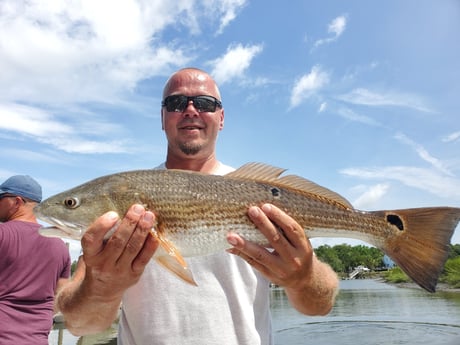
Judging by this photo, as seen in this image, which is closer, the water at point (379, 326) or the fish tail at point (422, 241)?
the fish tail at point (422, 241)

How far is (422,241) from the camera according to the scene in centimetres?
339

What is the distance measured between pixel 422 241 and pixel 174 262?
6.97 ft

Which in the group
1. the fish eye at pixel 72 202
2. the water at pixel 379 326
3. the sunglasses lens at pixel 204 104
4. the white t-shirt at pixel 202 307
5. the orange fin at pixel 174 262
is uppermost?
the sunglasses lens at pixel 204 104

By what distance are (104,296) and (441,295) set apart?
186 feet

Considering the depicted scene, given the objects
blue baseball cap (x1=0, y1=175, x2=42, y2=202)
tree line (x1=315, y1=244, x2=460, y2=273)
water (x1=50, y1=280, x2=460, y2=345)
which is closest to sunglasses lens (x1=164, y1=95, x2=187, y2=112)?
blue baseball cap (x1=0, y1=175, x2=42, y2=202)

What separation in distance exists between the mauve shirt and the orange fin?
3.60 m

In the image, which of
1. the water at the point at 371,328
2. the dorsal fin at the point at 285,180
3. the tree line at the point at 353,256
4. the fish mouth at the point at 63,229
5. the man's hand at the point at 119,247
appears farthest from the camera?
the tree line at the point at 353,256

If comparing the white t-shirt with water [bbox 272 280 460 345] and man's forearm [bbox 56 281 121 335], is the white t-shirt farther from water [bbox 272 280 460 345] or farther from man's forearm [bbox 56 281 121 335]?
water [bbox 272 280 460 345]

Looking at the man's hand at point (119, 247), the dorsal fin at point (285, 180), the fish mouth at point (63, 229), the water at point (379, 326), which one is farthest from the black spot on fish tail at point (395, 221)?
the water at point (379, 326)

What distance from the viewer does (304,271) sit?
11.0 ft

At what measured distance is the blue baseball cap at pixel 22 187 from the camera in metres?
6.42

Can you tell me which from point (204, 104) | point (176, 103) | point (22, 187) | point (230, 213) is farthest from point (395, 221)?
point (22, 187)

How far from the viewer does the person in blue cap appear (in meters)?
5.68

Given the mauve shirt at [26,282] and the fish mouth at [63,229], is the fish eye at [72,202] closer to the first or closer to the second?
the fish mouth at [63,229]
